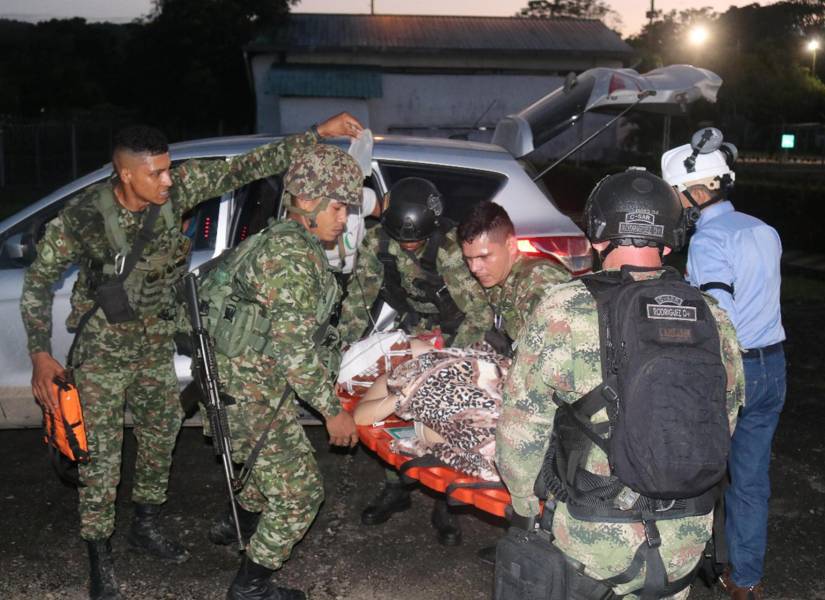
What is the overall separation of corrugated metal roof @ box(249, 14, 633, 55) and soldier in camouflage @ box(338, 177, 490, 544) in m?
23.2

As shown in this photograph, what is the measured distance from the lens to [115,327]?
149 inches

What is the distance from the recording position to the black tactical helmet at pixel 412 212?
4449 millimetres

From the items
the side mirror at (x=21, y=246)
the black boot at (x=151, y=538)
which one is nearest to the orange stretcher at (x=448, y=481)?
the black boot at (x=151, y=538)

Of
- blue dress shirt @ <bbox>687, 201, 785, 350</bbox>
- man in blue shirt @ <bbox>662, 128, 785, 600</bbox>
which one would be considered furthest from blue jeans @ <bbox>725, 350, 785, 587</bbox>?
blue dress shirt @ <bbox>687, 201, 785, 350</bbox>

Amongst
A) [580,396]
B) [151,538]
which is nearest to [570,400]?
[580,396]

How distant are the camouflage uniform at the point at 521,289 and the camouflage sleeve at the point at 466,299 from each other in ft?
1.33

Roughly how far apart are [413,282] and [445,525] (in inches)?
50.0

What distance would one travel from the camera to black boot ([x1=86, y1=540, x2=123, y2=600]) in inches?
149

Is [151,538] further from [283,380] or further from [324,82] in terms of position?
[324,82]

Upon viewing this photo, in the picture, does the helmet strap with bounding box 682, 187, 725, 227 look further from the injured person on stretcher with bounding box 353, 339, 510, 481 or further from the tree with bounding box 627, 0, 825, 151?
the tree with bounding box 627, 0, 825, 151

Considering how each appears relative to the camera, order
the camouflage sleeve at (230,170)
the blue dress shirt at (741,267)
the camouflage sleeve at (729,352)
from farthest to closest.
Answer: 1. the camouflage sleeve at (230,170)
2. the blue dress shirt at (741,267)
3. the camouflage sleeve at (729,352)

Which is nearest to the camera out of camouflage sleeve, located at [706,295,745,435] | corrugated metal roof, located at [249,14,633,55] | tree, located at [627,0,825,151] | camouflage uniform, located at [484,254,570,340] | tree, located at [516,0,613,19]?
camouflage sleeve, located at [706,295,745,435]

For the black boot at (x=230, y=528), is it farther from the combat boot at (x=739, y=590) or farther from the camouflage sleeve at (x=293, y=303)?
the combat boot at (x=739, y=590)

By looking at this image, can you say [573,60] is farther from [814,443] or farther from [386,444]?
[386,444]
